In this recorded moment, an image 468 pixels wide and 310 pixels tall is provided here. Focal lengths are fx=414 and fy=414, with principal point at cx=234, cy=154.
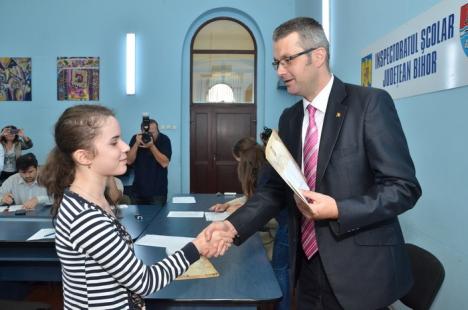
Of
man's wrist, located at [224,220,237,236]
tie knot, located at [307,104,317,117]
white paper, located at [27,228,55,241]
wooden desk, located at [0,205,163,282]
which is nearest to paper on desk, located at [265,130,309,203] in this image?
tie knot, located at [307,104,317,117]

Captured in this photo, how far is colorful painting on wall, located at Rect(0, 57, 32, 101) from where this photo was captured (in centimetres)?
692

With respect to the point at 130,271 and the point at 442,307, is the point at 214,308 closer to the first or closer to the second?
the point at 130,271

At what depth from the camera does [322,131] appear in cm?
143

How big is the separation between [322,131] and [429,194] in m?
1.22

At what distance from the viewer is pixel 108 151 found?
1.32 metres

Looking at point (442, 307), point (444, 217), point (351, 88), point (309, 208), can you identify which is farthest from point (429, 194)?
point (309, 208)

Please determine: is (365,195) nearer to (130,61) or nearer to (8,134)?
(8,134)

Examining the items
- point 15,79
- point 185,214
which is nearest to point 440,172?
point 185,214

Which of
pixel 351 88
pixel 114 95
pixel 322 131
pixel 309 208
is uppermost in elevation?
pixel 114 95

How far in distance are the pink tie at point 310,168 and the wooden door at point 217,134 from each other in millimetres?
5552

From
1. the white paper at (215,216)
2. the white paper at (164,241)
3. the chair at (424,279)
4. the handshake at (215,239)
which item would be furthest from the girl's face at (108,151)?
the white paper at (215,216)

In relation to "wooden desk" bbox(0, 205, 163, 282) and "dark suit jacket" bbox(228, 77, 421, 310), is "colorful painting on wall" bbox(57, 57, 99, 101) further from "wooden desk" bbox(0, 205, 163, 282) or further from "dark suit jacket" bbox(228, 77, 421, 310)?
"dark suit jacket" bbox(228, 77, 421, 310)

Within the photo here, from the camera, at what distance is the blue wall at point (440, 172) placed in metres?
1.95

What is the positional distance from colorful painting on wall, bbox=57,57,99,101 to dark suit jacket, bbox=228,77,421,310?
619 cm
